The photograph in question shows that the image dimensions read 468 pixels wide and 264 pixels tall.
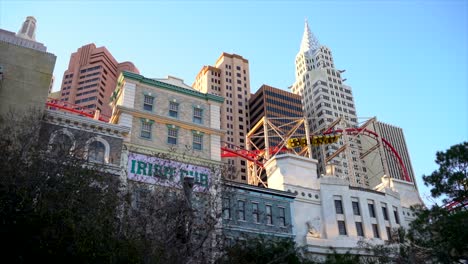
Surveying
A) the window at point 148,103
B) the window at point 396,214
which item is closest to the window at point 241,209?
the window at point 148,103

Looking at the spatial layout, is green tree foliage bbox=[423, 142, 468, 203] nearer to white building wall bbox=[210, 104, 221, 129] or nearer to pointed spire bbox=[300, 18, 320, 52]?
white building wall bbox=[210, 104, 221, 129]

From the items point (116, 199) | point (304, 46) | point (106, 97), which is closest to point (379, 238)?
point (116, 199)

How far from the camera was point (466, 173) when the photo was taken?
2805cm

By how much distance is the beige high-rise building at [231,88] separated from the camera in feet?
449

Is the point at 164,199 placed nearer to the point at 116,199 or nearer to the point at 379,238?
the point at 116,199

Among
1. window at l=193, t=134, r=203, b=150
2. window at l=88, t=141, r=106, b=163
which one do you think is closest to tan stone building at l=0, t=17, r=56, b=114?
window at l=88, t=141, r=106, b=163

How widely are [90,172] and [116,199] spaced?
210cm

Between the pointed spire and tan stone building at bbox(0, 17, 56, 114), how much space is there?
14413cm

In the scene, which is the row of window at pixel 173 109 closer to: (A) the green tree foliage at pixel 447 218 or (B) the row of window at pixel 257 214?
(B) the row of window at pixel 257 214

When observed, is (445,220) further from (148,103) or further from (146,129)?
(148,103)

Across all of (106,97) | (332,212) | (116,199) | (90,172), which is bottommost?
(116,199)

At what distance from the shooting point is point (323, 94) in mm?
144875

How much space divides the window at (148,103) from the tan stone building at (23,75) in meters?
7.41

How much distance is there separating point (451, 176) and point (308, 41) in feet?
496
